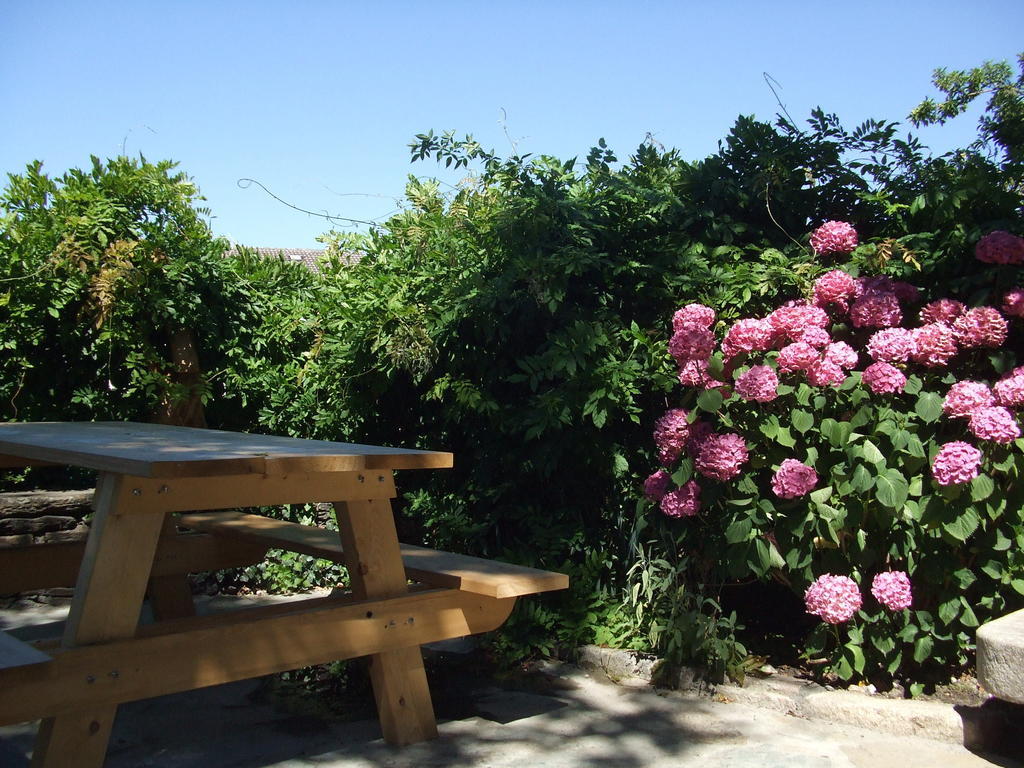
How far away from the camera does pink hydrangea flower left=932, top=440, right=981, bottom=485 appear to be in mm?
3314

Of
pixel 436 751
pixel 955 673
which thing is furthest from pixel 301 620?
pixel 955 673

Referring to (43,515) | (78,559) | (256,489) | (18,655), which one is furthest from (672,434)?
(43,515)

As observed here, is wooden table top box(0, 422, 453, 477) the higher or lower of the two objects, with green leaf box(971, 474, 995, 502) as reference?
lower

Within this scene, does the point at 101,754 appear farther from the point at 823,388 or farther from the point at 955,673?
the point at 955,673

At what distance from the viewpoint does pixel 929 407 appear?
3572 mm

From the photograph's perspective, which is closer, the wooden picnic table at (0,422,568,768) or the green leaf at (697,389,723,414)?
the wooden picnic table at (0,422,568,768)

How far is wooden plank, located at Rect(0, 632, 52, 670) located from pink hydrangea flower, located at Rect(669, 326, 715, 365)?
2555 mm

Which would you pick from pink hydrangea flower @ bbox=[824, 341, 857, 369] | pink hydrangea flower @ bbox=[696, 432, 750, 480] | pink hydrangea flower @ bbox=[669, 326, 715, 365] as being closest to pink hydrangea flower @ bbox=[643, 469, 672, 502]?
pink hydrangea flower @ bbox=[696, 432, 750, 480]

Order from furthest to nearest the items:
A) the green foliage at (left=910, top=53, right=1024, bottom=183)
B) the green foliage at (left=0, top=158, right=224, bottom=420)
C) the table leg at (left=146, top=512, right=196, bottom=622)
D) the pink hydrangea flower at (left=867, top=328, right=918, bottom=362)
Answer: the green foliage at (left=910, top=53, right=1024, bottom=183) → the green foliage at (left=0, top=158, right=224, bottom=420) → the table leg at (left=146, top=512, right=196, bottom=622) → the pink hydrangea flower at (left=867, top=328, right=918, bottom=362)

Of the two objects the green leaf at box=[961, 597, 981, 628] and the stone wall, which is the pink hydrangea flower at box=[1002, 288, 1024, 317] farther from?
the stone wall

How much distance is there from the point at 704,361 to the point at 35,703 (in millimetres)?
2639

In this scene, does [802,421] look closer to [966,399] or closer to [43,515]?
[966,399]

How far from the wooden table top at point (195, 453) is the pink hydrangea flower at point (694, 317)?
1260mm

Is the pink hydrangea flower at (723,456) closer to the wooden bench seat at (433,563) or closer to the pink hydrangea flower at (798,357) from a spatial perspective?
the pink hydrangea flower at (798,357)
